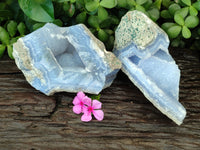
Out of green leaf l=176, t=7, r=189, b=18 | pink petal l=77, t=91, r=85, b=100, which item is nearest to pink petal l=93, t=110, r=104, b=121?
pink petal l=77, t=91, r=85, b=100

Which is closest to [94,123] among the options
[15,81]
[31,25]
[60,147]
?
[60,147]

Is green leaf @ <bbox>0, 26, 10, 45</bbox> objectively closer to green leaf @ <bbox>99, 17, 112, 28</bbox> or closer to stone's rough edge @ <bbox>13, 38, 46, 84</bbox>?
stone's rough edge @ <bbox>13, 38, 46, 84</bbox>

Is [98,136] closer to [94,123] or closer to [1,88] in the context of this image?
[94,123]

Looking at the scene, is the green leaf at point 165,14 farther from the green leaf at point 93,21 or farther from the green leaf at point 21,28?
the green leaf at point 21,28

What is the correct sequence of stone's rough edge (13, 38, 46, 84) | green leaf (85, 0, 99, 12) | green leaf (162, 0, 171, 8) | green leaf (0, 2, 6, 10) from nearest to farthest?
1. stone's rough edge (13, 38, 46, 84)
2. green leaf (85, 0, 99, 12)
3. green leaf (162, 0, 171, 8)
4. green leaf (0, 2, 6, 10)

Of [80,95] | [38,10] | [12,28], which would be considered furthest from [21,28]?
[80,95]

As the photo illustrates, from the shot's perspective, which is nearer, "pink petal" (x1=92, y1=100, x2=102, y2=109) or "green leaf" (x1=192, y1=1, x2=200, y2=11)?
"pink petal" (x1=92, y1=100, x2=102, y2=109)

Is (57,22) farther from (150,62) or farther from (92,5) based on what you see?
(150,62)
